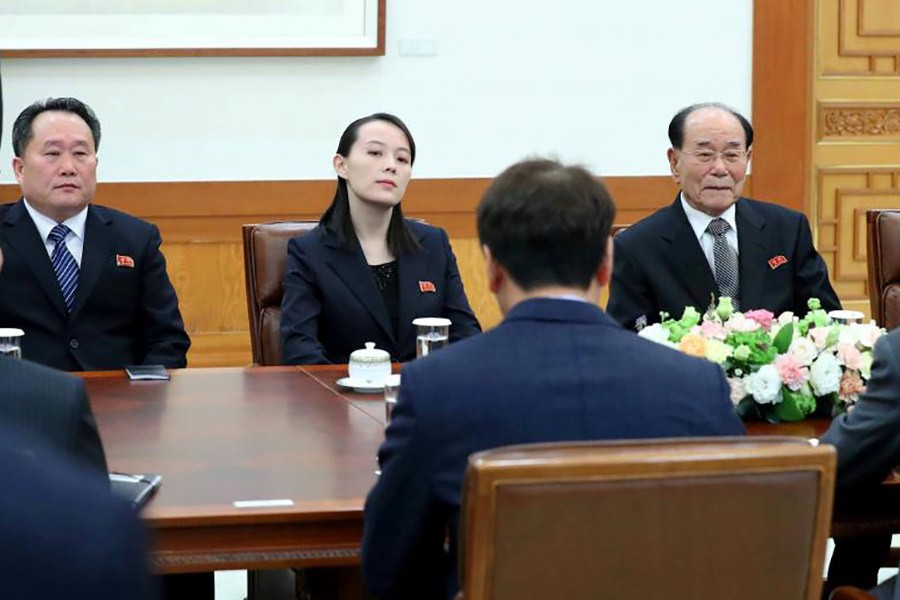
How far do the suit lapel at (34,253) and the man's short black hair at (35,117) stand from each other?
0.24m

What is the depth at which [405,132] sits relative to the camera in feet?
13.7

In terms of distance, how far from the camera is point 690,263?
419 centimetres

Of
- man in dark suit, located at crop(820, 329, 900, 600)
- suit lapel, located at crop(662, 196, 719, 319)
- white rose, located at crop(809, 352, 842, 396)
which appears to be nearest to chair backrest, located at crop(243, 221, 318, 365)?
suit lapel, located at crop(662, 196, 719, 319)

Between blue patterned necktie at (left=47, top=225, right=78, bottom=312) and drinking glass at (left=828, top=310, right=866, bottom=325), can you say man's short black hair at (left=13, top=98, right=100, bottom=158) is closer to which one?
blue patterned necktie at (left=47, top=225, right=78, bottom=312)

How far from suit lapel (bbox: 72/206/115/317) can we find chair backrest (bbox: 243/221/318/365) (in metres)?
0.38

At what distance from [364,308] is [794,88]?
353 cm

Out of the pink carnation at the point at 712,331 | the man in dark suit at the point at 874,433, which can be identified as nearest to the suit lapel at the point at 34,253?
the pink carnation at the point at 712,331

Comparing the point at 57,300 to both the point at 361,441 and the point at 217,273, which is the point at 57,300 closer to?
the point at 361,441

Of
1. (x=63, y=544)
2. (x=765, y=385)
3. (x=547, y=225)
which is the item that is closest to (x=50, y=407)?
(x=63, y=544)

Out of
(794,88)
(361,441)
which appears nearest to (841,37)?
(794,88)

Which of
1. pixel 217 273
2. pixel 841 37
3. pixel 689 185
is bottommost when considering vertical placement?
pixel 217 273

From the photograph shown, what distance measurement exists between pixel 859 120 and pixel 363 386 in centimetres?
441

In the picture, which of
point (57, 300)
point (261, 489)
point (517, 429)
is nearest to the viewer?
point (517, 429)

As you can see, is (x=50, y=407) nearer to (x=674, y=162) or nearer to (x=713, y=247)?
(x=713, y=247)
